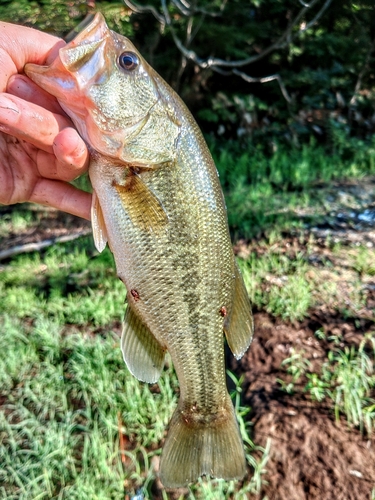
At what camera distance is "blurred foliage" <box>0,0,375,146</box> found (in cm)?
784

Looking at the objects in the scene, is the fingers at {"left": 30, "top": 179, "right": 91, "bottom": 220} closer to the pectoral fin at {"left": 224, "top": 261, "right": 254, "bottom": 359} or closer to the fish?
the fish

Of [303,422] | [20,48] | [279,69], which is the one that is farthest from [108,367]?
[279,69]

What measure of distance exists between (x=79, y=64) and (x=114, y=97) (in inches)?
6.9

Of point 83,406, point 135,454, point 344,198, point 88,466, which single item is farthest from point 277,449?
point 344,198

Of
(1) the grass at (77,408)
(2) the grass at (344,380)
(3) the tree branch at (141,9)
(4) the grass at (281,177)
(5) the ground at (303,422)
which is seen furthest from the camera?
(3) the tree branch at (141,9)

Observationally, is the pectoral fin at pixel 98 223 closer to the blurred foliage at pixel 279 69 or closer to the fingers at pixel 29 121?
the fingers at pixel 29 121

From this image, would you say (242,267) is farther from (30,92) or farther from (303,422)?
(30,92)

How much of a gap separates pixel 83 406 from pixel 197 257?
5.62ft

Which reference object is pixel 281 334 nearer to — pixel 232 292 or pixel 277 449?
pixel 277 449

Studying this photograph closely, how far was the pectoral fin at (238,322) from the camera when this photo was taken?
1.96 meters

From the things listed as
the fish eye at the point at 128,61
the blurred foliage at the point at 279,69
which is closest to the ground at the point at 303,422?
the fish eye at the point at 128,61

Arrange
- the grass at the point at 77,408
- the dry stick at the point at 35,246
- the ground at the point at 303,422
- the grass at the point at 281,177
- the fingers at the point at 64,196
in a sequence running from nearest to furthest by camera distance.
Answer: the fingers at the point at 64,196 < the ground at the point at 303,422 < the grass at the point at 77,408 < the grass at the point at 281,177 < the dry stick at the point at 35,246

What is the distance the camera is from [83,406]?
3.02 m

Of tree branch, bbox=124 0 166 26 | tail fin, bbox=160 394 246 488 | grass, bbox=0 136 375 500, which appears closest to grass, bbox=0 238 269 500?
grass, bbox=0 136 375 500
